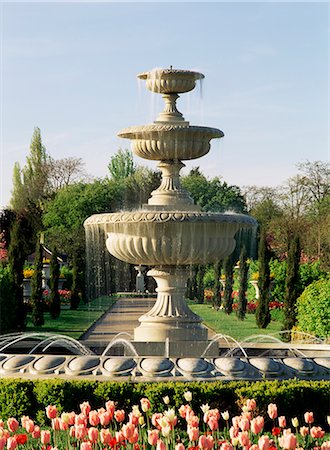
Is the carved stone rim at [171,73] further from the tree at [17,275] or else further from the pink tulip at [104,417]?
the tree at [17,275]

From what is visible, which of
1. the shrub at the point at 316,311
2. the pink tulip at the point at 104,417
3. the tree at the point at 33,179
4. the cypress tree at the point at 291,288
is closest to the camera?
the pink tulip at the point at 104,417

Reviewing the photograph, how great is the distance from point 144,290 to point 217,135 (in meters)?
34.8

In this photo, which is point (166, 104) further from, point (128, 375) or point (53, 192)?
point (53, 192)

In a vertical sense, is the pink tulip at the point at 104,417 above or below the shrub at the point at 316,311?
below

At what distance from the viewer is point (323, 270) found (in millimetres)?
25328

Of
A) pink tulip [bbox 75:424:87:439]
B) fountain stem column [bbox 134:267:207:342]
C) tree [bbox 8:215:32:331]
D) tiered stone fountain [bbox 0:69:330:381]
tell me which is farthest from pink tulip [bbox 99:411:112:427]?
tree [bbox 8:215:32:331]

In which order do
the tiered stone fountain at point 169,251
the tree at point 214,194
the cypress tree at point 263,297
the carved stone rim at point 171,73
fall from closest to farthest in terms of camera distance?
Result: the tiered stone fountain at point 169,251 → the carved stone rim at point 171,73 → the cypress tree at point 263,297 → the tree at point 214,194

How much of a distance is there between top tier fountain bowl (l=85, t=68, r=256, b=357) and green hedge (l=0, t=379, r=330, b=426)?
2.58 metres

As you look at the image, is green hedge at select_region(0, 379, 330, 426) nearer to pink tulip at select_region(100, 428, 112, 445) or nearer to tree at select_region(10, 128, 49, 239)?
pink tulip at select_region(100, 428, 112, 445)

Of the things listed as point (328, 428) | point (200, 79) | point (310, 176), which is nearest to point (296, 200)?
point (310, 176)

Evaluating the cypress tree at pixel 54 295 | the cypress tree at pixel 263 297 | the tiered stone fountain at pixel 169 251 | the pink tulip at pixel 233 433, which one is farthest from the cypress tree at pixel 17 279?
the pink tulip at pixel 233 433

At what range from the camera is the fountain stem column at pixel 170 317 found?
427 inches

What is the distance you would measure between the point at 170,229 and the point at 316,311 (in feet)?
25.8

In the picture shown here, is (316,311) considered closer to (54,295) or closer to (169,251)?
(169,251)
